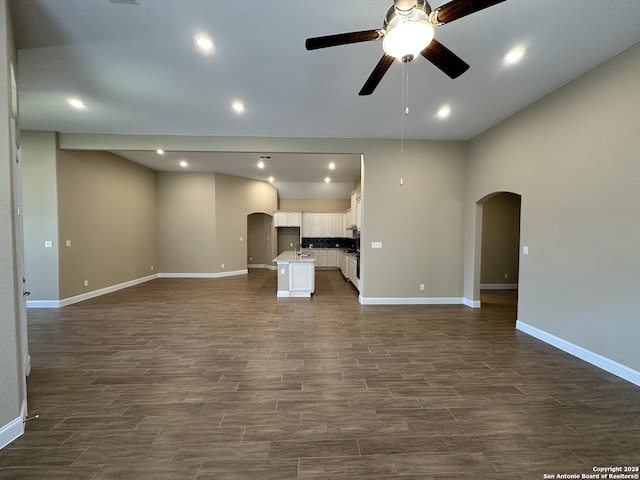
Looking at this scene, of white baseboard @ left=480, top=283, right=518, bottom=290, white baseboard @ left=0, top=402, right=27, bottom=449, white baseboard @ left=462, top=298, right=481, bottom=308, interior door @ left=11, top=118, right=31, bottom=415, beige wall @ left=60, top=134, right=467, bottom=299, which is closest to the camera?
→ white baseboard @ left=0, top=402, right=27, bottom=449

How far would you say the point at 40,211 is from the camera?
196 inches

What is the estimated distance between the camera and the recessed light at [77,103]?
12.5ft

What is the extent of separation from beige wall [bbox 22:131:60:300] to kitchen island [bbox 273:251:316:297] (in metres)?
4.32

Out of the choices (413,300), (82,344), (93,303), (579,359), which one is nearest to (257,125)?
(82,344)

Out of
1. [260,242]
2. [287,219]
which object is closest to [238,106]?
[287,219]

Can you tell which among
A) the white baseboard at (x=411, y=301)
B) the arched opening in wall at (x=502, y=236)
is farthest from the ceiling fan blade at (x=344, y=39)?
the arched opening in wall at (x=502, y=236)

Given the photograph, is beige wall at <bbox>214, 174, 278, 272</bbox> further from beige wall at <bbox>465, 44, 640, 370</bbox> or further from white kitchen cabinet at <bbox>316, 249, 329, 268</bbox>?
beige wall at <bbox>465, 44, 640, 370</bbox>

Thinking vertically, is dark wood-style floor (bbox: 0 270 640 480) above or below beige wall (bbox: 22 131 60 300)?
below

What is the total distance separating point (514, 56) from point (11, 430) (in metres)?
5.48

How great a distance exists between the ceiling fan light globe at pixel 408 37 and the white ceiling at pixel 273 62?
0.81 metres

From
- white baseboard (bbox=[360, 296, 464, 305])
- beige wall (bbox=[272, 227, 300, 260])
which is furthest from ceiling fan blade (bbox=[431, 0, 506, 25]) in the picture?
beige wall (bbox=[272, 227, 300, 260])

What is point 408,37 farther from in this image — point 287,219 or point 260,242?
point 260,242

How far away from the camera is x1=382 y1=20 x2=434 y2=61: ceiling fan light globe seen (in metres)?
1.61

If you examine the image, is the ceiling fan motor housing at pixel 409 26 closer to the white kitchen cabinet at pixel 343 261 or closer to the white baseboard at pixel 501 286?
Result: the white baseboard at pixel 501 286
